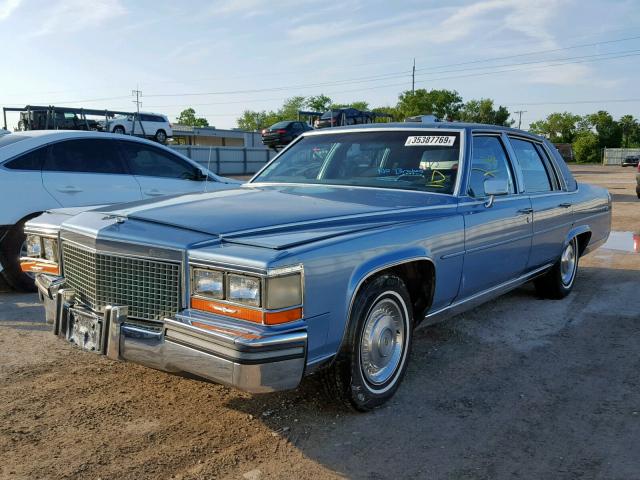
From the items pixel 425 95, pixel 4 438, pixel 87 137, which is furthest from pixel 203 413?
pixel 425 95

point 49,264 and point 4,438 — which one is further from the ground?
point 49,264

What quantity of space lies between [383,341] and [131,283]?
141 centimetres

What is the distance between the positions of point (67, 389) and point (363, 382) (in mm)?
1783

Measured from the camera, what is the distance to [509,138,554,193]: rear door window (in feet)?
17.0

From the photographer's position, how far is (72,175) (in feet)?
20.7

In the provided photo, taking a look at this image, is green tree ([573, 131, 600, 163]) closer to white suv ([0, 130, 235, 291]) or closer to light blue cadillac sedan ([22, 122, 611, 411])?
white suv ([0, 130, 235, 291])

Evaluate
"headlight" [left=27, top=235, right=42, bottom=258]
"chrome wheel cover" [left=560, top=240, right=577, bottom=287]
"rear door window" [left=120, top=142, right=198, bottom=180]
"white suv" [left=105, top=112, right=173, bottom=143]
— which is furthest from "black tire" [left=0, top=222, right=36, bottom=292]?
"white suv" [left=105, top=112, right=173, bottom=143]

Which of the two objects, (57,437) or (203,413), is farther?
(203,413)

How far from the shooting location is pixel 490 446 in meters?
3.02

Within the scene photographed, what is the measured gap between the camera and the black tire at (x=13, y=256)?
5.79 m

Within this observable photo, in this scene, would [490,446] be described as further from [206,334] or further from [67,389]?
[67,389]

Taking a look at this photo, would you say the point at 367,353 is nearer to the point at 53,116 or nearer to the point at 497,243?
the point at 497,243

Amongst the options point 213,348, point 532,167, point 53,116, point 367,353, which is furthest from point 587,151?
point 213,348

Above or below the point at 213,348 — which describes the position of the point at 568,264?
below
